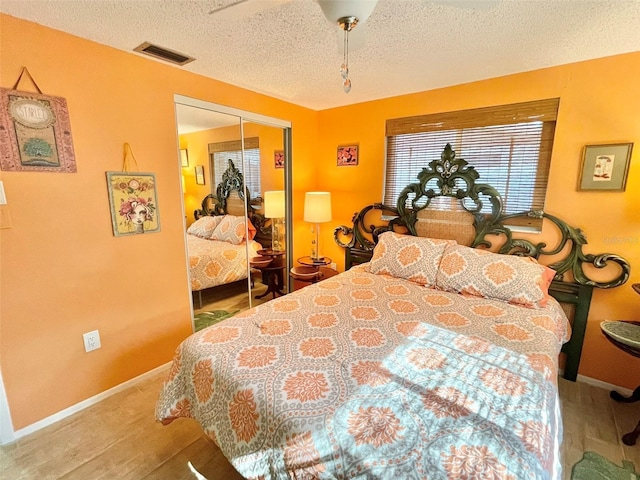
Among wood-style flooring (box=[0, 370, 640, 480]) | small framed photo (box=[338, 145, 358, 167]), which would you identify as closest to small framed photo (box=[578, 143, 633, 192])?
wood-style flooring (box=[0, 370, 640, 480])

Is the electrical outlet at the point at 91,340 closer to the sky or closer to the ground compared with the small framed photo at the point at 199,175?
closer to the ground

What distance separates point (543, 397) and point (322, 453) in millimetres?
835

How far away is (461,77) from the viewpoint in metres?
2.22

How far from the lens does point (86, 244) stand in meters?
1.78

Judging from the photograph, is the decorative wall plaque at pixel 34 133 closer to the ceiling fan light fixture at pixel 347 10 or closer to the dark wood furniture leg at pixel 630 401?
the ceiling fan light fixture at pixel 347 10

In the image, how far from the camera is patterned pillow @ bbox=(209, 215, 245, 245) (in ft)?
8.27

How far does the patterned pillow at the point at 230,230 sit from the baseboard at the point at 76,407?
1.11m

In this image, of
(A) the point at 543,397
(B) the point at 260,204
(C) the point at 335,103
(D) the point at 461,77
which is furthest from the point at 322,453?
(C) the point at 335,103

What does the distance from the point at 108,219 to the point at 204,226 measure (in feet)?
2.21

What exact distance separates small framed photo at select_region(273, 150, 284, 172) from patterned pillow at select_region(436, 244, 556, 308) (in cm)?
177

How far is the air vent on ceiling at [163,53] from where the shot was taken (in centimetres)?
175

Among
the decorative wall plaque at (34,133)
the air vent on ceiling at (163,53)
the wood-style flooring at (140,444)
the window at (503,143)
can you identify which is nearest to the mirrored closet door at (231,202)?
the air vent on ceiling at (163,53)

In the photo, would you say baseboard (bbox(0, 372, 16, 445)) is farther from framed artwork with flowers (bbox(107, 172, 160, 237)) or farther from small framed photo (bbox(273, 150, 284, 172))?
small framed photo (bbox(273, 150, 284, 172))

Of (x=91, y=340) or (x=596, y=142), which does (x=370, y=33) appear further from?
(x=91, y=340)
